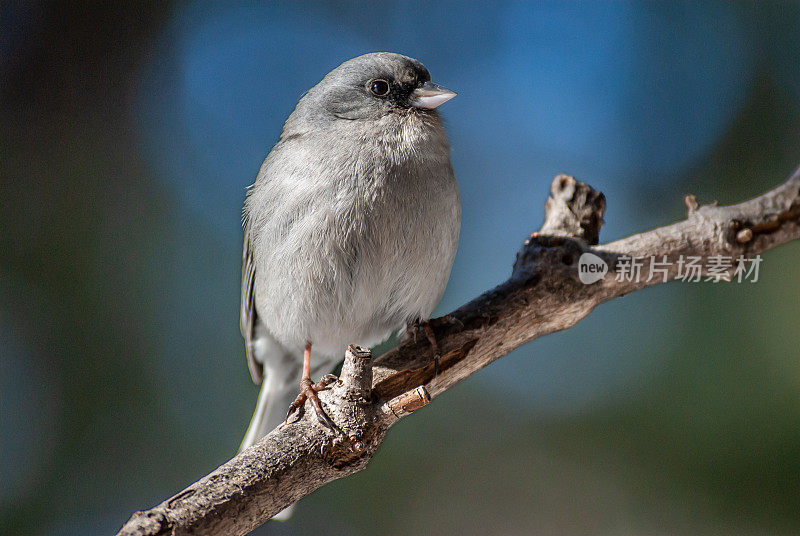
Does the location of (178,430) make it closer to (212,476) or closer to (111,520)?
(111,520)

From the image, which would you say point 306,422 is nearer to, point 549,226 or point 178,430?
point 549,226

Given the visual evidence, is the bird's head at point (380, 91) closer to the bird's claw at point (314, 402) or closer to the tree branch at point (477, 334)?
the tree branch at point (477, 334)

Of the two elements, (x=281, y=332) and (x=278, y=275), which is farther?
(x=281, y=332)

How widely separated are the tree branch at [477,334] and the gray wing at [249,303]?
2.29ft

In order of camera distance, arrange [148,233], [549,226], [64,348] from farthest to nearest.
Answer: [148,233] → [64,348] → [549,226]

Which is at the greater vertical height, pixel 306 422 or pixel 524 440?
pixel 306 422

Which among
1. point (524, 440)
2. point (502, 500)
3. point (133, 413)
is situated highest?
point (133, 413)

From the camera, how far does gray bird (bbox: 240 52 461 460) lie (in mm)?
1963

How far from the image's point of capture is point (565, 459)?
289 cm

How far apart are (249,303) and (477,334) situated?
0.98m

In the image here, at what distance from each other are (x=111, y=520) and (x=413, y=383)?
6.68 feet

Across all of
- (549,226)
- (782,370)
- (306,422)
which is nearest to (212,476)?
(306,422)

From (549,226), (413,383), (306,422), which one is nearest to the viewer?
(306,422)

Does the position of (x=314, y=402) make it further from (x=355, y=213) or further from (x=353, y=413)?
(x=355, y=213)
